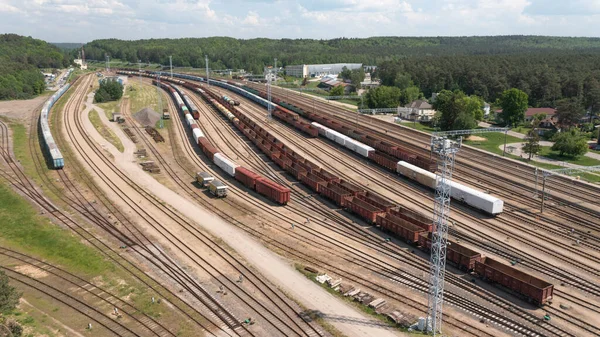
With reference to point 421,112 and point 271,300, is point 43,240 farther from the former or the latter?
point 421,112

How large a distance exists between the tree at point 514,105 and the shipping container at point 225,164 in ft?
240

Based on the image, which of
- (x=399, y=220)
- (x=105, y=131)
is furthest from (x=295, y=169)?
(x=105, y=131)

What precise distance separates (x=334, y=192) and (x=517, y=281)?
82.4 ft

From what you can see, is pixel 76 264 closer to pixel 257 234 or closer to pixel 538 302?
pixel 257 234

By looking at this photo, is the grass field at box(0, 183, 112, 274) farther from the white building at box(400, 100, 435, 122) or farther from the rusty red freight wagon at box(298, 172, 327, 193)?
the white building at box(400, 100, 435, 122)

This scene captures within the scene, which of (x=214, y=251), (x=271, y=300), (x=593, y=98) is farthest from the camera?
(x=593, y=98)

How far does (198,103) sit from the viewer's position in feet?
446

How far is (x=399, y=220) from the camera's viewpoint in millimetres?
50125

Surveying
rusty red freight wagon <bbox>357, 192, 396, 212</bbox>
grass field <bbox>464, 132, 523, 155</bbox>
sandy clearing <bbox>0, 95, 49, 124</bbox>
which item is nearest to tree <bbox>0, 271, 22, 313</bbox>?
rusty red freight wagon <bbox>357, 192, 396, 212</bbox>

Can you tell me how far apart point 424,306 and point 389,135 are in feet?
217

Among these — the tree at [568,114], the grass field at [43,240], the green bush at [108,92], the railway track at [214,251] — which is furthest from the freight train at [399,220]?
the green bush at [108,92]

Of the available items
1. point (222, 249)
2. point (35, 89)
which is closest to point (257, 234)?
point (222, 249)

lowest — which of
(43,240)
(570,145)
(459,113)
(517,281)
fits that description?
(43,240)

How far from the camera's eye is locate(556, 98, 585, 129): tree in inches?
3942
